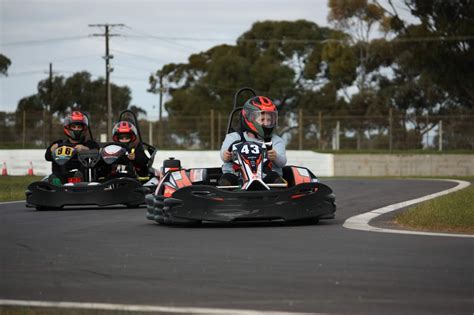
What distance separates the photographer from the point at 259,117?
13.7 m

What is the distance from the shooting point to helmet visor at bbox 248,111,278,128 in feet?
44.9

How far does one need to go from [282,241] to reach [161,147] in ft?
114

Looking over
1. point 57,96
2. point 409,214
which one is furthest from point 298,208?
point 57,96

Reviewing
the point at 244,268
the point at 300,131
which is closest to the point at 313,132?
the point at 300,131

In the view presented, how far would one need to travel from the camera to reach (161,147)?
4484 cm

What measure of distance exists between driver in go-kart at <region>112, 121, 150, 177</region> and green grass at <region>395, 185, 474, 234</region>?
595 cm

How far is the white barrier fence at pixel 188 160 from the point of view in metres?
38.0

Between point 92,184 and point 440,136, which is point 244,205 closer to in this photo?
point 92,184

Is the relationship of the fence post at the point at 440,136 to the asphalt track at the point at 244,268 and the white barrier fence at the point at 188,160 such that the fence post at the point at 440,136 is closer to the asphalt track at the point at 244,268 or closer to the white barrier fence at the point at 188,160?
the white barrier fence at the point at 188,160

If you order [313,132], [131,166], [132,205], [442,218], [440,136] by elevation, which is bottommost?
[132,205]

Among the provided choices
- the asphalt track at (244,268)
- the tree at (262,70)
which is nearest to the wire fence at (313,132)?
the tree at (262,70)

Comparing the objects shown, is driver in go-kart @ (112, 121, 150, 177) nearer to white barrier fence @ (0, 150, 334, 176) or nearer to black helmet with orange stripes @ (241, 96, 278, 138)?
black helmet with orange stripes @ (241, 96, 278, 138)

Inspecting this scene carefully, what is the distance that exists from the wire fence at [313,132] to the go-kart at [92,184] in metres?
26.1

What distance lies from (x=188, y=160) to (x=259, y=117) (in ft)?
81.7
